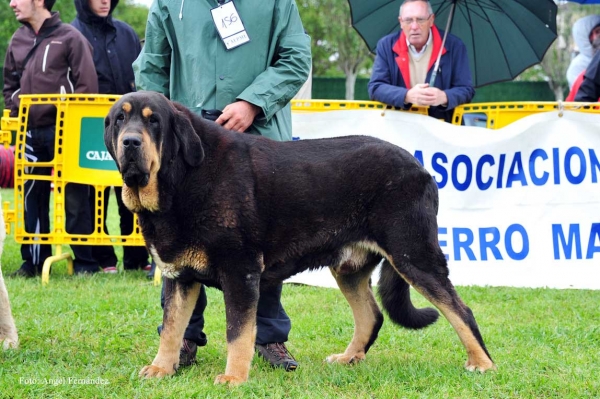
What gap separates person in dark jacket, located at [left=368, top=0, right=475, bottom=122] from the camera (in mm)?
6973

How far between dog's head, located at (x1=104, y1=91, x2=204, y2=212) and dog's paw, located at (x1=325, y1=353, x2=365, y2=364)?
147 centimetres

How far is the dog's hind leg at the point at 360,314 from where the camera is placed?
471cm

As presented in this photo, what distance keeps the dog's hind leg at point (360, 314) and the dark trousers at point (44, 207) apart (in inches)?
143

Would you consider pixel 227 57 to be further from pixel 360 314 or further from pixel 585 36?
pixel 585 36

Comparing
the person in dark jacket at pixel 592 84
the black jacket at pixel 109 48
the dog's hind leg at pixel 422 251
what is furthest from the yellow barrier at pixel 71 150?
the person in dark jacket at pixel 592 84

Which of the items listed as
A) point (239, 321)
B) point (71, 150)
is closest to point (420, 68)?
point (71, 150)

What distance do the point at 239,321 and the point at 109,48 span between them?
4.97 metres

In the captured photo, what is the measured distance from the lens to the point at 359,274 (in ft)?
15.3

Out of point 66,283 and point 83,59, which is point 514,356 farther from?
point 83,59

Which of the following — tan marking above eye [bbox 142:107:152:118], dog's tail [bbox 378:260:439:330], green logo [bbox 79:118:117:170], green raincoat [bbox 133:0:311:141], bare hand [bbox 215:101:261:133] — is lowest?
dog's tail [bbox 378:260:439:330]

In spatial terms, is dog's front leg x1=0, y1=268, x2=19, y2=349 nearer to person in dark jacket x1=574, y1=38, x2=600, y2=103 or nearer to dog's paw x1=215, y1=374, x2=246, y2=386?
dog's paw x1=215, y1=374, x2=246, y2=386

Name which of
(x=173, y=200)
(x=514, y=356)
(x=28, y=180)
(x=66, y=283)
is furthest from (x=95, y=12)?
(x=514, y=356)

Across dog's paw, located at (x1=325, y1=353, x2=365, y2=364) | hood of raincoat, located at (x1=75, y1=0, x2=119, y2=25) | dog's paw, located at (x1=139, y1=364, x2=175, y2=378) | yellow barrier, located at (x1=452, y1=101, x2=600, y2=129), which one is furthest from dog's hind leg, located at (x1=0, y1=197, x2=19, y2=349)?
yellow barrier, located at (x1=452, y1=101, x2=600, y2=129)

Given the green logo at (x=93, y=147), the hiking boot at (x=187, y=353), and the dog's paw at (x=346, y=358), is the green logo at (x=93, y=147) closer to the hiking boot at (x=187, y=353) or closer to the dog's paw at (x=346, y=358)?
the hiking boot at (x=187, y=353)
